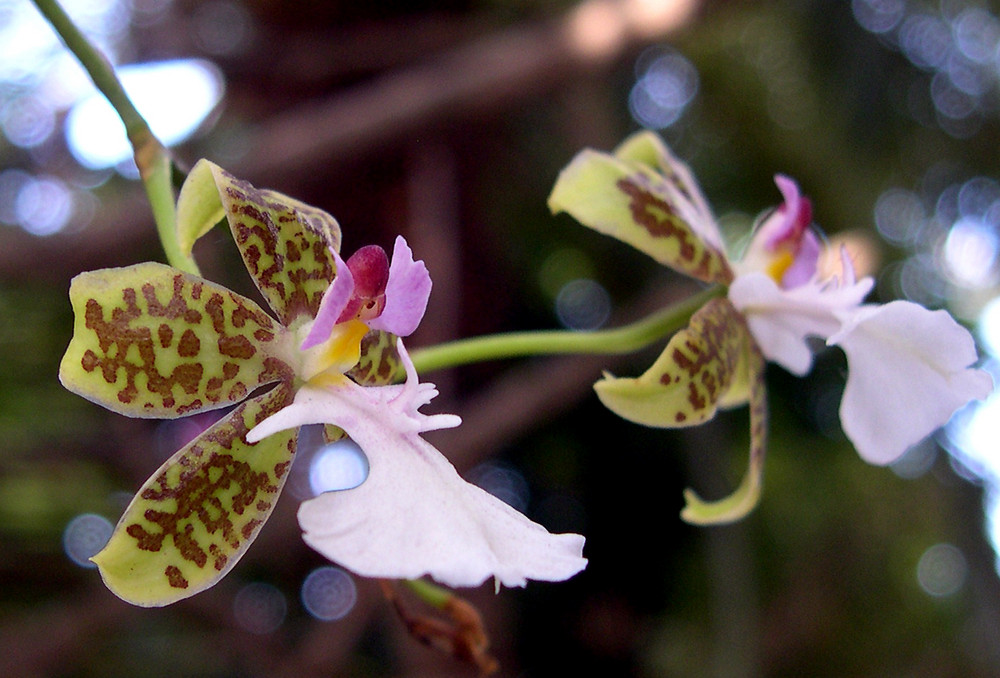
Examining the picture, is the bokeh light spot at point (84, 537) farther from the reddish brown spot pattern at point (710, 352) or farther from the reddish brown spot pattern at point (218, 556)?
the reddish brown spot pattern at point (710, 352)

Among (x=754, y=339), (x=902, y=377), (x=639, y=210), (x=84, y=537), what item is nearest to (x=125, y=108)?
(x=639, y=210)

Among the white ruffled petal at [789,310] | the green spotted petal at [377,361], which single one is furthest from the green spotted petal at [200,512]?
the white ruffled petal at [789,310]

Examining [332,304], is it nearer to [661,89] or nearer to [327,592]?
[661,89]

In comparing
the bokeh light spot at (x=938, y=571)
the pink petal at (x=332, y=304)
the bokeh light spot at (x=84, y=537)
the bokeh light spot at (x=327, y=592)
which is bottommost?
the bokeh light spot at (x=327, y=592)

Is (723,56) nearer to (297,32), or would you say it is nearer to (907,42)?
(907,42)

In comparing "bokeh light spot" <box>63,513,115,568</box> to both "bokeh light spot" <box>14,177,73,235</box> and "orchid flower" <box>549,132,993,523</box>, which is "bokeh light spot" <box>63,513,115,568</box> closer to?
"bokeh light spot" <box>14,177,73,235</box>

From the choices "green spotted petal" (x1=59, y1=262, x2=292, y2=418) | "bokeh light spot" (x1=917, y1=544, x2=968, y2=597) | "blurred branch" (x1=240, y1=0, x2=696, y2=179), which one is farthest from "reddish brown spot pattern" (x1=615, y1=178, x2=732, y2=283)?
"bokeh light spot" (x1=917, y1=544, x2=968, y2=597)

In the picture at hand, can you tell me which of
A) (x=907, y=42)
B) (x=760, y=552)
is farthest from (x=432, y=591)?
(x=907, y=42)
